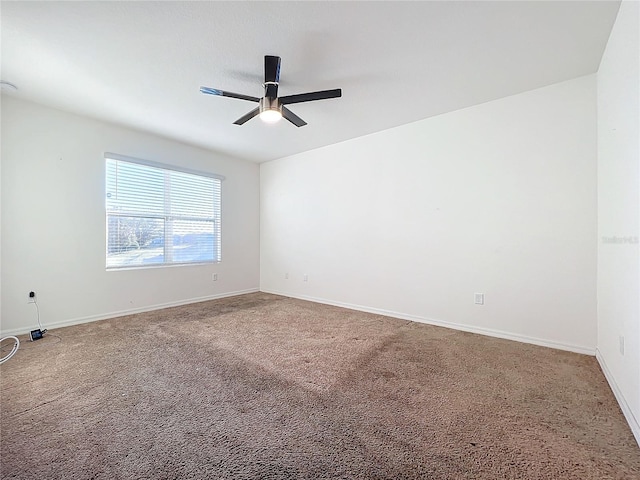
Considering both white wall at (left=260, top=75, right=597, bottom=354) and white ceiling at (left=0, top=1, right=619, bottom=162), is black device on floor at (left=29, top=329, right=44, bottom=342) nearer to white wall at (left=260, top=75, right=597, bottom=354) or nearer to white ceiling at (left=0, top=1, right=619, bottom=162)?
white ceiling at (left=0, top=1, right=619, bottom=162)

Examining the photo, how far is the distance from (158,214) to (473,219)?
418 centimetres

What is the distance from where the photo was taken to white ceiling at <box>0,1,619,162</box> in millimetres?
1813

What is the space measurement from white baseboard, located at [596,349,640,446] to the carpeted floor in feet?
0.13

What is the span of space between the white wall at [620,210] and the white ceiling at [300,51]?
307mm

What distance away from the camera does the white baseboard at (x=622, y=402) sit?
145cm

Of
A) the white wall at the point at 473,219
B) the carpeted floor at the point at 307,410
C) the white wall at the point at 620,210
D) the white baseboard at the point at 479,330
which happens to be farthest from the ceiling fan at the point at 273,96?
the white baseboard at the point at 479,330

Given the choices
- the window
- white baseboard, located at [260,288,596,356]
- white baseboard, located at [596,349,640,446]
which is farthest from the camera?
the window

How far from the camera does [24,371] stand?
2.18 m

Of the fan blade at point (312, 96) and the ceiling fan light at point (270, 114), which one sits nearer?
the fan blade at point (312, 96)

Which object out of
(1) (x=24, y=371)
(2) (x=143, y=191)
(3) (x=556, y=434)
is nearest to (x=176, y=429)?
(1) (x=24, y=371)

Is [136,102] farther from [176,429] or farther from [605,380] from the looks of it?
[605,380]

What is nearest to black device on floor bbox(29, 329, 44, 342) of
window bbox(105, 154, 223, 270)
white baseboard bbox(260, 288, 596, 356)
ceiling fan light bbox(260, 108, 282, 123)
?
window bbox(105, 154, 223, 270)

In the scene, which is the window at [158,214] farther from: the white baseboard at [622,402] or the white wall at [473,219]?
the white baseboard at [622,402]

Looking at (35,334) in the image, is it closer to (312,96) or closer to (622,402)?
(312,96)
